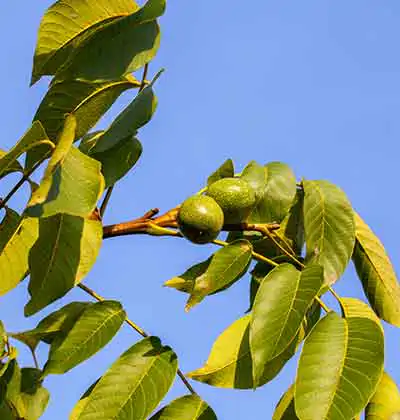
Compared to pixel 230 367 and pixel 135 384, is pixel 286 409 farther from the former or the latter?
pixel 135 384

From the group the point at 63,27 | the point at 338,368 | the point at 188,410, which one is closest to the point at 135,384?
the point at 188,410

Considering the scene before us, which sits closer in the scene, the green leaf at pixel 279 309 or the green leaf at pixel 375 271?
the green leaf at pixel 279 309

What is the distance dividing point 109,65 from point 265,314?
66 centimetres

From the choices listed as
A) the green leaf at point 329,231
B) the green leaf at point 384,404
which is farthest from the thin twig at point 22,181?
the green leaf at point 384,404

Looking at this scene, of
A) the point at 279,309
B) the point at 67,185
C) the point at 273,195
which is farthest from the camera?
the point at 273,195

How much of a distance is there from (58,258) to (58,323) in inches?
7.9

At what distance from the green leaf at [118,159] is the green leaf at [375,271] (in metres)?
0.63

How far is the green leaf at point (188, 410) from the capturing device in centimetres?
202

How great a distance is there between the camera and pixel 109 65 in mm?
2025

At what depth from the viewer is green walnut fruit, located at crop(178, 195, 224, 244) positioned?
82.2 inches

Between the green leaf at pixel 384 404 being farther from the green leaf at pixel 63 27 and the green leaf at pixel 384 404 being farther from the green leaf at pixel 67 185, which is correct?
the green leaf at pixel 63 27

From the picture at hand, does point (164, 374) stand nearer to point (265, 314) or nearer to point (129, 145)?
point (265, 314)

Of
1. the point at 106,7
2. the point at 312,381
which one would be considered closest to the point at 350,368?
the point at 312,381

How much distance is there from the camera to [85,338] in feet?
6.72
